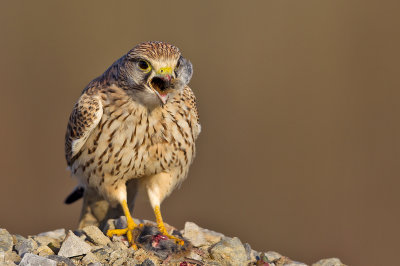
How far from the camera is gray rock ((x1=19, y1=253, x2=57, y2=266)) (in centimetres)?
484

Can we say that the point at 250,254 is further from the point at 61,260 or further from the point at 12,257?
the point at 12,257

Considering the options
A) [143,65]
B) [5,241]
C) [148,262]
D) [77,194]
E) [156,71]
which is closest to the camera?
[148,262]

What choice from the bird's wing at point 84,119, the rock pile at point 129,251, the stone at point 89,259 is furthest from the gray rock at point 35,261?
the bird's wing at point 84,119

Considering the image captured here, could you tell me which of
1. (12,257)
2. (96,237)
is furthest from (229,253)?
(12,257)

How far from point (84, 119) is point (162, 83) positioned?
0.93 m

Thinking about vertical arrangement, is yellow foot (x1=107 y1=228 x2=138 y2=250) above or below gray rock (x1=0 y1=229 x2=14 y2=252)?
above

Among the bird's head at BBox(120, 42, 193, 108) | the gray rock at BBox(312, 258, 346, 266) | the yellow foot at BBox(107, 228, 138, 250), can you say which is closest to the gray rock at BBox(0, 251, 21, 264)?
the yellow foot at BBox(107, 228, 138, 250)

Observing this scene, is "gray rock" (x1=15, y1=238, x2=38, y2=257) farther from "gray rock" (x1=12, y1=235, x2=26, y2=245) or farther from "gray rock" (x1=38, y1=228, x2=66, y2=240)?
"gray rock" (x1=38, y1=228, x2=66, y2=240)

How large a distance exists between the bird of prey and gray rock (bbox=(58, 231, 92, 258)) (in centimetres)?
45

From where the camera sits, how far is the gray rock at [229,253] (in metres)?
5.45

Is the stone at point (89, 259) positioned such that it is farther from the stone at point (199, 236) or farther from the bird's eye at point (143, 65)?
the bird's eye at point (143, 65)

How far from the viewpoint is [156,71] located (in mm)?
5184

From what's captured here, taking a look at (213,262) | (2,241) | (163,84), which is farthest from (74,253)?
(163,84)

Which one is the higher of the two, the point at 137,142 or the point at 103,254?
the point at 137,142
